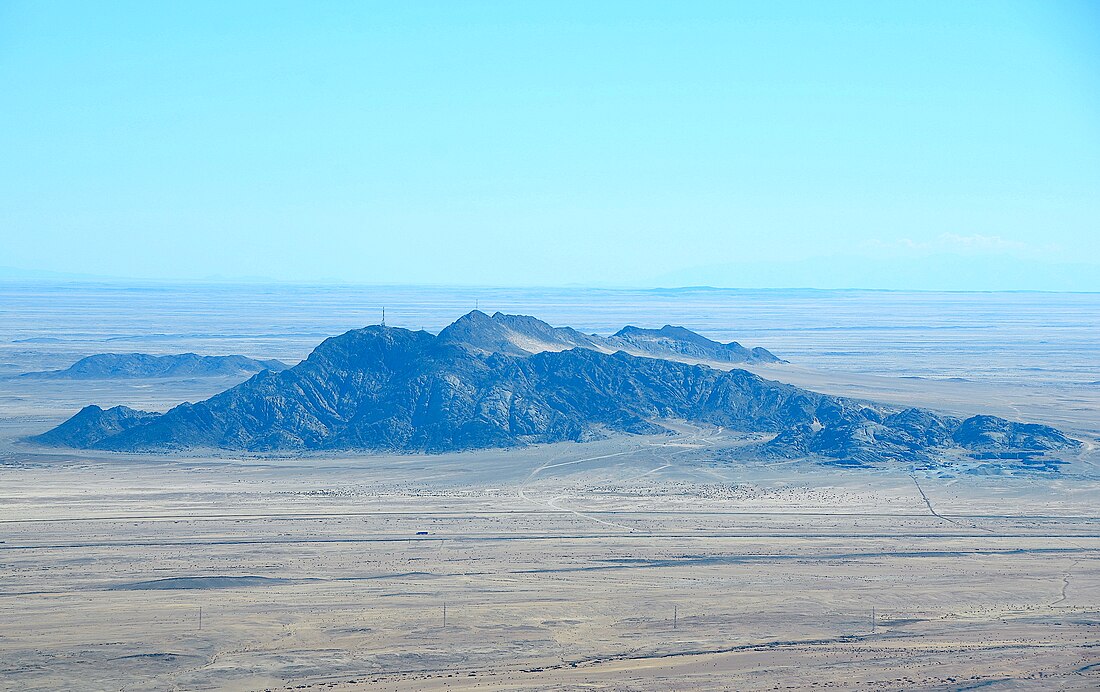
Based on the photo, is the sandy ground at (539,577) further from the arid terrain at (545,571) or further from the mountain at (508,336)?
the mountain at (508,336)

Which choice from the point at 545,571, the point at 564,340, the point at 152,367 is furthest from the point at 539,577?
the point at 152,367

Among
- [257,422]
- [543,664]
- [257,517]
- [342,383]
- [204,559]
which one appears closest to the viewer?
[543,664]

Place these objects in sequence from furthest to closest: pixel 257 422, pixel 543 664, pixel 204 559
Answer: pixel 257 422 → pixel 204 559 → pixel 543 664

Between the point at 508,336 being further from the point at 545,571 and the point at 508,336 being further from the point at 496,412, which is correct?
the point at 545,571

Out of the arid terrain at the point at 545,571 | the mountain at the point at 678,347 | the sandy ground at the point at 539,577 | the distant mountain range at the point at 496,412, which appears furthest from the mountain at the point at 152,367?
the sandy ground at the point at 539,577

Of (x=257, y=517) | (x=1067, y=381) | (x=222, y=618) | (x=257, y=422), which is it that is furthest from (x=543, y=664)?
(x=1067, y=381)

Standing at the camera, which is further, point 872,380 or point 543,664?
point 872,380

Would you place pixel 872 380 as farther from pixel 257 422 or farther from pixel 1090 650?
pixel 1090 650
